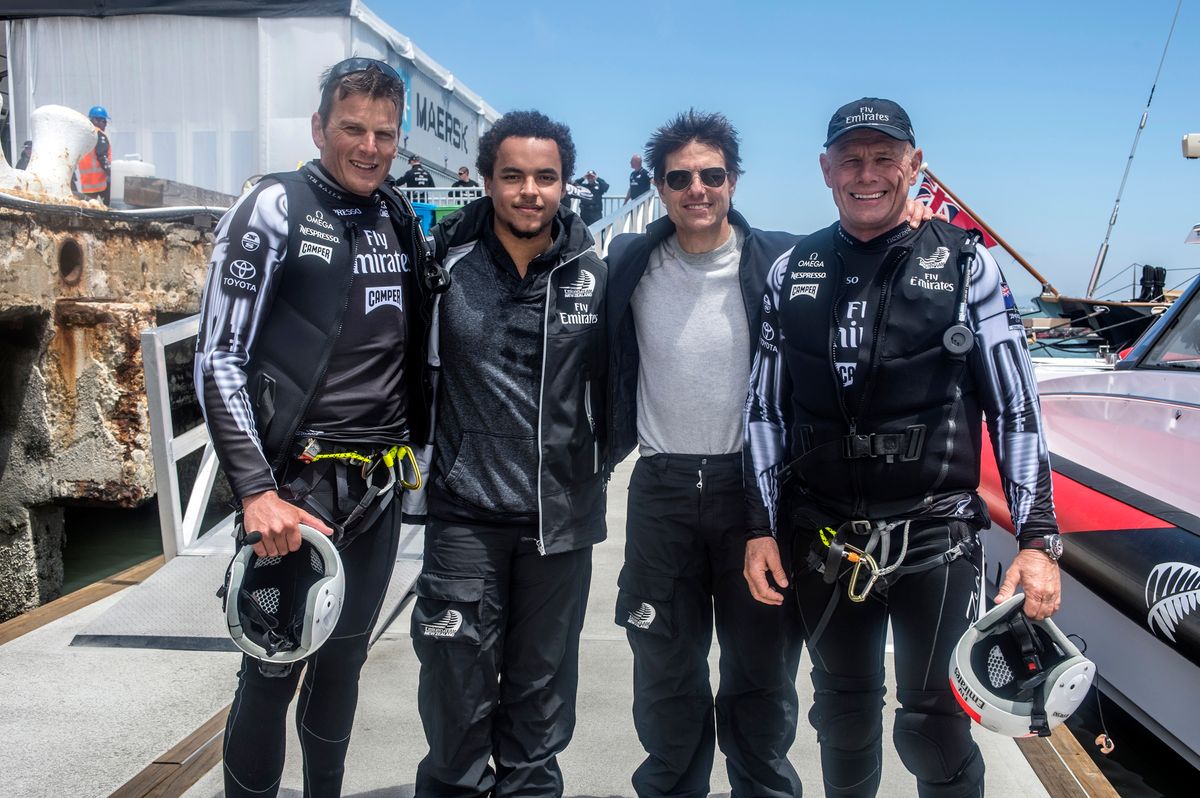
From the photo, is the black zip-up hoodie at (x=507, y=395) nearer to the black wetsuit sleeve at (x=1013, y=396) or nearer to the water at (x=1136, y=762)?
the black wetsuit sleeve at (x=1013, y=396)

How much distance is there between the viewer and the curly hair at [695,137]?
2777 mm

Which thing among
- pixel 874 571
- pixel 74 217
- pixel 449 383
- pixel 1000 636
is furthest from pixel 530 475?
pixel 74 217

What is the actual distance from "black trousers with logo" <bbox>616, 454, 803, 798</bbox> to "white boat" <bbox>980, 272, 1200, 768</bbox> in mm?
1073

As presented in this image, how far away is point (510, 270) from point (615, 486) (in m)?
4.41

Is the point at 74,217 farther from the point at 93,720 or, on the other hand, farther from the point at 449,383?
the point at 449,383

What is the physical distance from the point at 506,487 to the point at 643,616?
22.4 inches

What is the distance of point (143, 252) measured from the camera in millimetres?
7484

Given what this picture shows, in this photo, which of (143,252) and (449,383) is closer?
(449,383)

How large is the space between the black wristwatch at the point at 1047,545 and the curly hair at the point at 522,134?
1.57 m

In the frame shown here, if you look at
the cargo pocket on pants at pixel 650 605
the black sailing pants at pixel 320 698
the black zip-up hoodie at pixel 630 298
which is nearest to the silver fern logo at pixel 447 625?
the black sailing pants at pixel 320 698

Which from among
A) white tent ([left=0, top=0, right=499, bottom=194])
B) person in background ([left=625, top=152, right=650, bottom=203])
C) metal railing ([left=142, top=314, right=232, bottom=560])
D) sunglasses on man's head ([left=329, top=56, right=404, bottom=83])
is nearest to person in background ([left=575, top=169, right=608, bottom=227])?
person in background ([left=625, top=152, right=650, bottom=203])

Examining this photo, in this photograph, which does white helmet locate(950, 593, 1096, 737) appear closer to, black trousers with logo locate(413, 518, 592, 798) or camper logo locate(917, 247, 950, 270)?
camper logo locate(917, 247, 950, 270)

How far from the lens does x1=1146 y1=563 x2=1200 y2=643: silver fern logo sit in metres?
2.65

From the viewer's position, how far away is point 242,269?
7.36 ft
